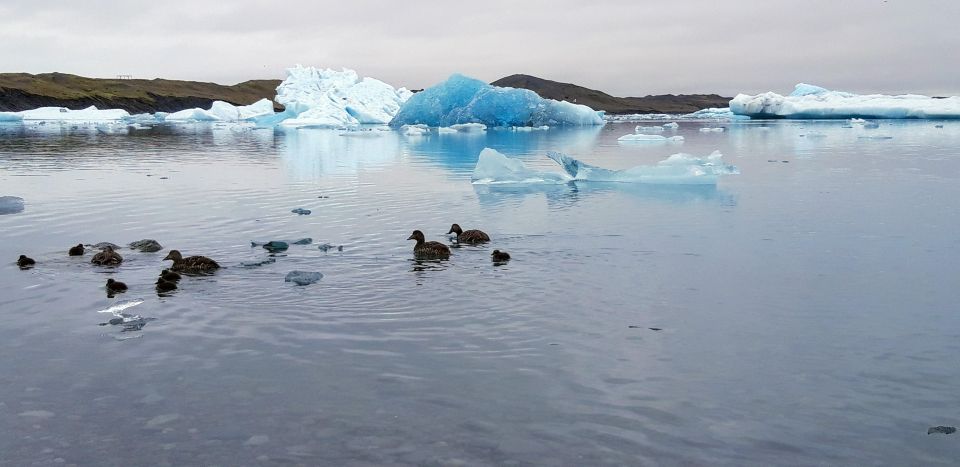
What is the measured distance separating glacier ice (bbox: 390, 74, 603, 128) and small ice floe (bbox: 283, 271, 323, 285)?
5394cm

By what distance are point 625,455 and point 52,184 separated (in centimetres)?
2211

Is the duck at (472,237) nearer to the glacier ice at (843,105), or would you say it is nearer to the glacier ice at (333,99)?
the glacier ice at (333,99)

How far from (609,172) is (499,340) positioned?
1641 cm

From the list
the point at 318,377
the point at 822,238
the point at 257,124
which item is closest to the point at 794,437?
the point at 318,377

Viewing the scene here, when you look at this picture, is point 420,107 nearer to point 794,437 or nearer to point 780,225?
point 780,225

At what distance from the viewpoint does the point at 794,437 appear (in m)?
5.86

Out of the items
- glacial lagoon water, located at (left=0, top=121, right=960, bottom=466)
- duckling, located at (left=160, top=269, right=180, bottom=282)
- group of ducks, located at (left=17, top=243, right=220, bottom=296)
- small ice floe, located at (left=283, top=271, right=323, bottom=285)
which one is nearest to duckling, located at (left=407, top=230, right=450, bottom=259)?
glacial lagoon water, located at (left=0, top=121, right=960, bottom=466)

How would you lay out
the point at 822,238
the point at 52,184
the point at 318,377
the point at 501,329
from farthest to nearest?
the point at 52,184 < the point at 822,238 < the point at 501,329 < the point at 318,377

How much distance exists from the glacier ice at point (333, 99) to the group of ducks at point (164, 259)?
67.2 m

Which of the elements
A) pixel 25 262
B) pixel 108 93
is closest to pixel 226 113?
pixel 108 93

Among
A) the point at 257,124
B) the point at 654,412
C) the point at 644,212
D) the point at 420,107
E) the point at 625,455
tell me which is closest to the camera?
the point at 625,455

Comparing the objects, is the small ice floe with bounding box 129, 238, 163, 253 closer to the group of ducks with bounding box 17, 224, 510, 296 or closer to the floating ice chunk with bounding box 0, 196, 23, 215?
the group of ducks with bounding box 17, 224, 510, 296

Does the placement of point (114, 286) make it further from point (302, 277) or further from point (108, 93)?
point (108, 93)

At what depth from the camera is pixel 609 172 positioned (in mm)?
23938
